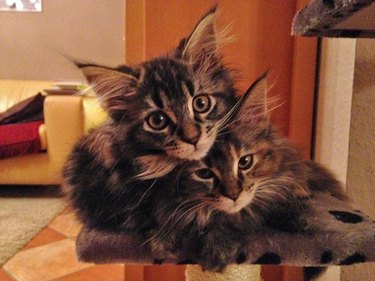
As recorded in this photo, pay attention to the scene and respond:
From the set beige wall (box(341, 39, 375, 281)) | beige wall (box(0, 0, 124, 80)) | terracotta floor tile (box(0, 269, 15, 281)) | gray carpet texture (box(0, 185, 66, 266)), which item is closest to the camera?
beige wall (box(341, 39, 375, 281))

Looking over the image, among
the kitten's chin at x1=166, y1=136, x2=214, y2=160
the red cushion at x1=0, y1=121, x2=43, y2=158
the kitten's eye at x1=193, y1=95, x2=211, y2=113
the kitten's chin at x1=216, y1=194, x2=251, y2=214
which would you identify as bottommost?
the red cushion at x1=0, y1=121, x2=43, y2=158

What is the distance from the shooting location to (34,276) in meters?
1.60

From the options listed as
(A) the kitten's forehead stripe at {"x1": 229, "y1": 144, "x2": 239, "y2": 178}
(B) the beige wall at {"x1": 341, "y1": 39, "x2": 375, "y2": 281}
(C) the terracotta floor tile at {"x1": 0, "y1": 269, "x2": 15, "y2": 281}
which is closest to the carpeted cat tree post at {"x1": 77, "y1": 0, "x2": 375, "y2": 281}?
(A) the kitten's forehead stripe at {"x1": 229, "y1": 144, "x2": 239, "y2": 178}

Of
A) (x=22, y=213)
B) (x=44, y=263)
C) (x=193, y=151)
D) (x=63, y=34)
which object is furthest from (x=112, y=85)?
(x=63, y=34)

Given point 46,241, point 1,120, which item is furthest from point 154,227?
point 1,120

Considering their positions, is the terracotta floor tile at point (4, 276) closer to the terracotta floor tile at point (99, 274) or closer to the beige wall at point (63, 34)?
the terracotta floor tile at point (99, 274)

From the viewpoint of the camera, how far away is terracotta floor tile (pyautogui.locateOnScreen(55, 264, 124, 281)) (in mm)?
1588

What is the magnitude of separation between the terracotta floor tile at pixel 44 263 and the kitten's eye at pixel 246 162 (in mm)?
1108

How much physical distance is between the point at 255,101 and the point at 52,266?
1328mm

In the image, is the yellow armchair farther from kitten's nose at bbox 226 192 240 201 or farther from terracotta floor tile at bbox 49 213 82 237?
kitten's nose at bbox 226 192 240 201

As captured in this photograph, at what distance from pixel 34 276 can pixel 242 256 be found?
4.02 ft

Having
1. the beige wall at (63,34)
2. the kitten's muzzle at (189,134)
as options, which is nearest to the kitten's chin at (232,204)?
the kitten's muzzle at (189,134)

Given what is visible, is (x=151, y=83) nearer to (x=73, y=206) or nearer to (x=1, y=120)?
(x=73, y=206)

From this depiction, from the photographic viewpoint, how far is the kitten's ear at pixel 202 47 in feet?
2.36
